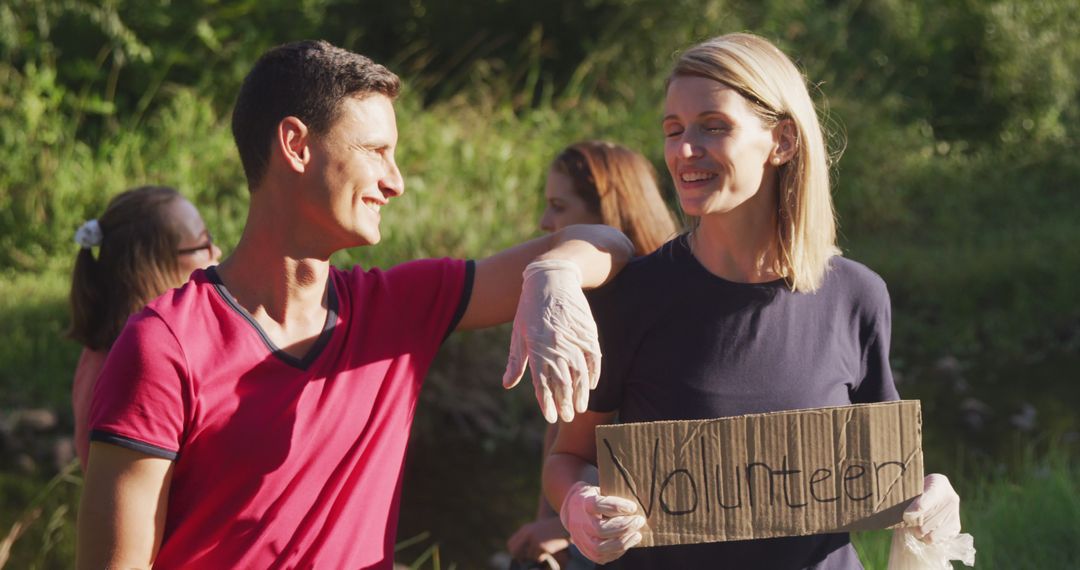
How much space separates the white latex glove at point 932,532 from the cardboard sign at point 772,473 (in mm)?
47

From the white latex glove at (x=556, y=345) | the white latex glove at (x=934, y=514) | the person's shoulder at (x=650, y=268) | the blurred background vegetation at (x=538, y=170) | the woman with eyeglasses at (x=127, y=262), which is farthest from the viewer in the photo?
the blurred background vegetation at (x=538, y=170)

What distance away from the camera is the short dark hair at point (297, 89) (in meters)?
2.04

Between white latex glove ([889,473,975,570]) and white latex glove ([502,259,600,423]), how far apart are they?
63 centimetres

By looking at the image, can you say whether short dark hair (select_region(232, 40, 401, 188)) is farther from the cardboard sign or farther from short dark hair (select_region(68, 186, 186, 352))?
short dark hair (select_region(68, 186, 186, 352))

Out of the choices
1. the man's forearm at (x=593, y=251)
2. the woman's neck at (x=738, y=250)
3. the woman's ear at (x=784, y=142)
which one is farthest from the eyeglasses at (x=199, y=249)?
the woman's ear at (x=784, y=142)

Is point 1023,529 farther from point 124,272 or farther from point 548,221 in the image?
point 124,272

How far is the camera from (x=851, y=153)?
1073 cm

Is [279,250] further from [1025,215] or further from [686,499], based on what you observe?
[1025,215]

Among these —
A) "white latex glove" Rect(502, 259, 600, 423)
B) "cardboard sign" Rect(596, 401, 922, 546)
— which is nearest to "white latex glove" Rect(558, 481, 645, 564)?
"cardboard sign" Rect(596, 401, 922, 546)

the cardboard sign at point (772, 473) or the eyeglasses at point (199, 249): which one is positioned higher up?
the eyeglasses at point (199, 249)

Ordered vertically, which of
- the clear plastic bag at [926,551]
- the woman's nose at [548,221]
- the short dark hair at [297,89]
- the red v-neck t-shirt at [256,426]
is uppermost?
the short dark hair at [297,89]

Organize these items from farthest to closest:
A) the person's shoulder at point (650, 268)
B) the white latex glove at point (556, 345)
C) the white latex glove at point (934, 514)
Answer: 1. the person's shoulder at point (650, 268)
2. the white latex glove at point (934, 514)
3. the white latex glove at point (556, 345)

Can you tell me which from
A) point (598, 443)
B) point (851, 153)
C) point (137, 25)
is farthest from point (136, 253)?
point (851, 153)

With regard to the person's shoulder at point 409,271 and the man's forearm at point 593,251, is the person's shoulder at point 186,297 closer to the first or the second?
the person's shoulder at point 409,271
